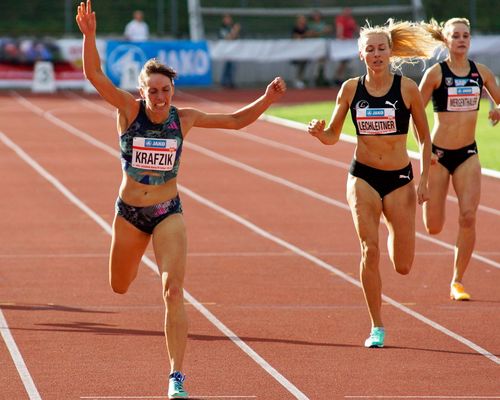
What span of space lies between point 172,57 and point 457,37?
27.3 meters

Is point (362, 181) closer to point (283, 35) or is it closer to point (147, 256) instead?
point (147, 256)

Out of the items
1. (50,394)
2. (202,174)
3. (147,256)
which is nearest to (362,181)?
(50,394)

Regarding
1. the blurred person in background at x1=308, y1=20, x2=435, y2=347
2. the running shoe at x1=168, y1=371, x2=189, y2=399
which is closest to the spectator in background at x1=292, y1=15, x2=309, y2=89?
the blurred person in background at x1=308, y1=20, x2=435, y2=347

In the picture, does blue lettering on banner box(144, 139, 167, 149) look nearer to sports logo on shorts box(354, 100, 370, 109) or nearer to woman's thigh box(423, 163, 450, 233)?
sports logo on shorts box(354, 100, 370, 109)

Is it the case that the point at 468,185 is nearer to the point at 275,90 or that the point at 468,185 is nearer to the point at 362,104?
the point at 362,104

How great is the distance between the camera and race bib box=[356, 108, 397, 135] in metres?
9.04

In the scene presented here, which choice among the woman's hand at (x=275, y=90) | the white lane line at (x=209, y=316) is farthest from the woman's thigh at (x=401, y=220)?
the woman's hand at (x=275, y=90)

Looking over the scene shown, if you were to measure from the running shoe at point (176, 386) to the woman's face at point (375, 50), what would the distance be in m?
2.68

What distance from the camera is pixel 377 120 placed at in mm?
9062

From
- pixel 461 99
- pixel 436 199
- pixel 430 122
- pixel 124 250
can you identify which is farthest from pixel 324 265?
pixel 430 122

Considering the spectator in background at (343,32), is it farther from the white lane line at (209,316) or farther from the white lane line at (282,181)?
the white lane line at (209,316)

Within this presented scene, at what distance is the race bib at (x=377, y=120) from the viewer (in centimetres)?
904

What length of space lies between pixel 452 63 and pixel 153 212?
12.4 feet

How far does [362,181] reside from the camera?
9133 millimetres
